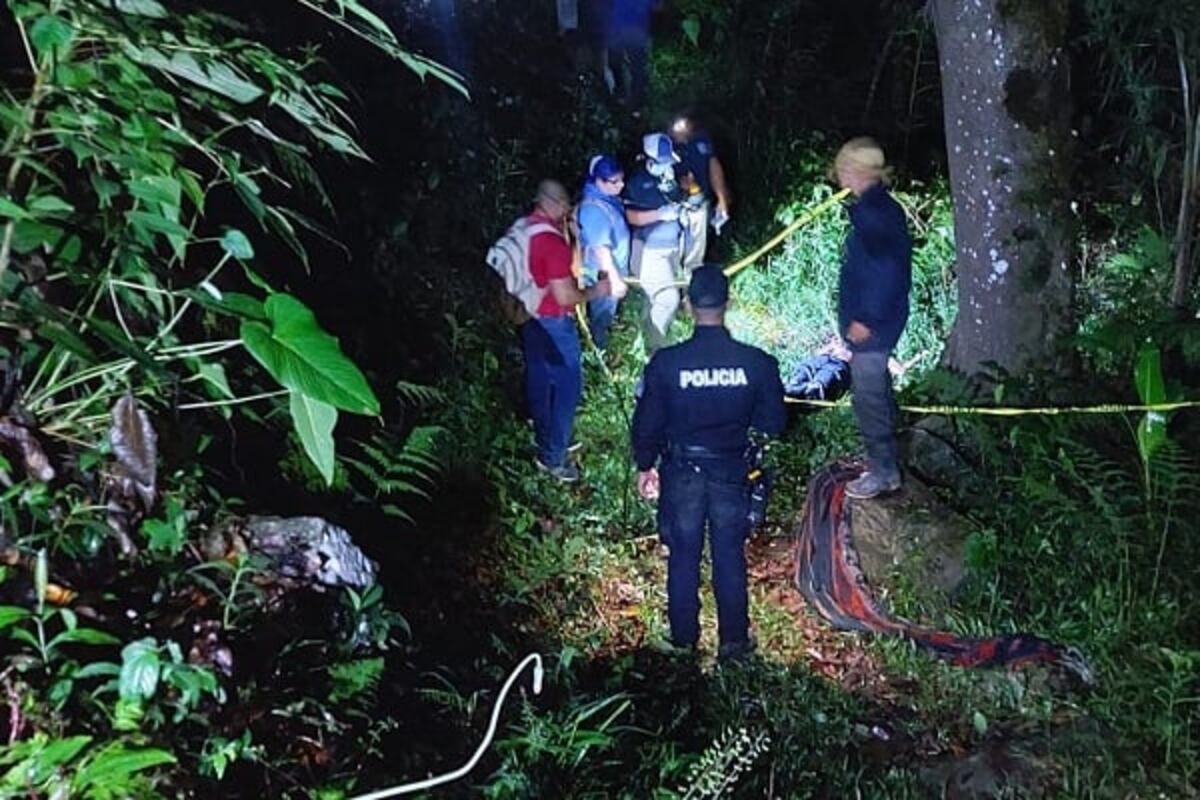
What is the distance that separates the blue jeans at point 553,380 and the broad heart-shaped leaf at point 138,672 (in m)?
4.21

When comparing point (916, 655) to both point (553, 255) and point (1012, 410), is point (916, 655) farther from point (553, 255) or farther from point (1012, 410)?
point (553, 255)

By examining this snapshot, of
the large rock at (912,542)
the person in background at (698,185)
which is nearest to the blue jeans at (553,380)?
the large rock at (912,542)

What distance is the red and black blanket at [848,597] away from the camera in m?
4.93

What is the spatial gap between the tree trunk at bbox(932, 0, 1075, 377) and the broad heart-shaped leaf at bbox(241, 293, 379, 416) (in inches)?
198

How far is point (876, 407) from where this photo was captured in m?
5.77

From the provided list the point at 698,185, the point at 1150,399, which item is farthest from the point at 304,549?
the point at 698,185

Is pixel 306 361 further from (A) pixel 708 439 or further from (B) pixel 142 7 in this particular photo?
(A) pixel 708 439

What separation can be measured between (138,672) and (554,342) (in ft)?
14.2

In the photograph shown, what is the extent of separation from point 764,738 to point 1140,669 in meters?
1.81

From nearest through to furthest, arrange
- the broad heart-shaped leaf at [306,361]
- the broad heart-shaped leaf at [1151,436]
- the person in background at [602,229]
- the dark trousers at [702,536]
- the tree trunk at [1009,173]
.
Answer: the broad heart-shaped leaf at [306,361], the dark trousers at [702,536], the broad heart-shaped leaf at [1151,436], the tree trunk at [1009,173], the person in background at [602,229]

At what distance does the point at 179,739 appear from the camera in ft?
8.95

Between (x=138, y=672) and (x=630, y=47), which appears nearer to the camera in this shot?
(x=138, y=672)

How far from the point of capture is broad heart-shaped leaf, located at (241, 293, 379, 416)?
243 cm

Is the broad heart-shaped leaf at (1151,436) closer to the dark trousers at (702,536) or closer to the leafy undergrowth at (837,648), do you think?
the leafy undergrowth at (837,648)
